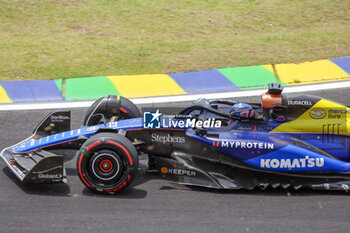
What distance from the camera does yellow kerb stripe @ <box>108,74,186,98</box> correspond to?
31.4 feet

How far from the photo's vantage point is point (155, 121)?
20.3 ft

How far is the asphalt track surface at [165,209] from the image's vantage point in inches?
206

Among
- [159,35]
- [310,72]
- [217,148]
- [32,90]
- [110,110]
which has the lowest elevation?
[32,90]

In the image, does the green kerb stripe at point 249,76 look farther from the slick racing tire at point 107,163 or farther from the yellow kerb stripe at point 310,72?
the slick racing tire at point 107,163

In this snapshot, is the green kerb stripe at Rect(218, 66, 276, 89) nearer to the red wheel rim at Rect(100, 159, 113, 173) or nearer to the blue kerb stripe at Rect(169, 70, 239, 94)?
the blue kerb stripe at Rect(169, 70, 239, 94)

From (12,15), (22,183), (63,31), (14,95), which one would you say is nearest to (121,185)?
(22,183)

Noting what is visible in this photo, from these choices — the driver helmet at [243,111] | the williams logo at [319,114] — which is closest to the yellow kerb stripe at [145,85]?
the driver helmet at [243,111]

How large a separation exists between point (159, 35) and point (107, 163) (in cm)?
746

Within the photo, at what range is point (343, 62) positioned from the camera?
10906mm

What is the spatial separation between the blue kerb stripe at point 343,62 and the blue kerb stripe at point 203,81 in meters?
2.56

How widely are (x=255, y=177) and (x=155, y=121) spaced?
4.58 feet

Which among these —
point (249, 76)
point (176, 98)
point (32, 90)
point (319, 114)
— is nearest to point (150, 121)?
point (319, 114)

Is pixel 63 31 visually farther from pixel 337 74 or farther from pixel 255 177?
pixel 255 177

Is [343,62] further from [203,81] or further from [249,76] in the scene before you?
[203,81]
